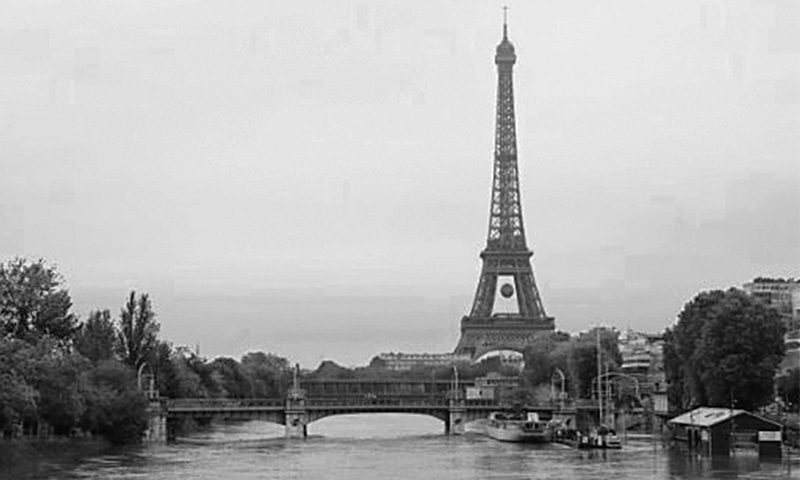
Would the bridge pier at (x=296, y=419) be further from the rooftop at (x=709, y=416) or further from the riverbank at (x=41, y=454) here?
the rooftop at (x=709, y=416)

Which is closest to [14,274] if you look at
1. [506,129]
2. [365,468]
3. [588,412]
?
[365,468]

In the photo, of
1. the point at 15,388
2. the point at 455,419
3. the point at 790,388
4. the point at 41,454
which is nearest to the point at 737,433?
the point at 790,388

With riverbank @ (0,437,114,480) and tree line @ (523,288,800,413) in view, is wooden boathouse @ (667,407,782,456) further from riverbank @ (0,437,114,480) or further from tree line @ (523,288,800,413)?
riverbank @ (0,437,114,480)

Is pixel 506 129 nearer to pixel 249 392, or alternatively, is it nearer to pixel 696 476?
pixel 249 392

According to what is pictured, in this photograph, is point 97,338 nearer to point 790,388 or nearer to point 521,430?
point 521,430

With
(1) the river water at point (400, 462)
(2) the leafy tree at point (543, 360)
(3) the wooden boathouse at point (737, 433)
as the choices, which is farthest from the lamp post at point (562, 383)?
(3) the wooden boathouse at point (737, 433)

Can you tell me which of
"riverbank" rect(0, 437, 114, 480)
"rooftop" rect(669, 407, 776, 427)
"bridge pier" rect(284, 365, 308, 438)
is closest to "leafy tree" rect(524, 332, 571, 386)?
"bridge pier" rect(284, 365, 308, 438)
